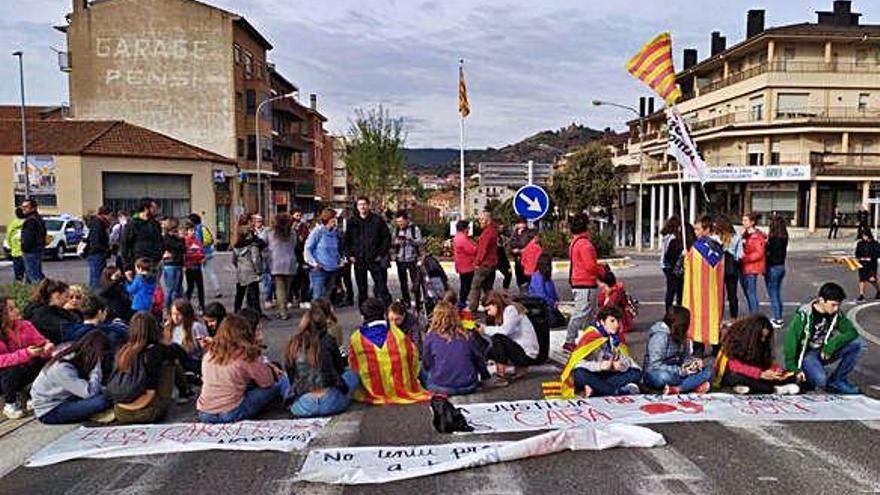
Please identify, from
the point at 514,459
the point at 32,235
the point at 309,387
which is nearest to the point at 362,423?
the point at 309,387

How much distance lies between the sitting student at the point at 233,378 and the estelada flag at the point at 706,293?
5.11 m

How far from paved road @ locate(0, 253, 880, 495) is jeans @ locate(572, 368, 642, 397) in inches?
41.9

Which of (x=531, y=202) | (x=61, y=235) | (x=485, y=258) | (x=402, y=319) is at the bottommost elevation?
(x=402, y=319)

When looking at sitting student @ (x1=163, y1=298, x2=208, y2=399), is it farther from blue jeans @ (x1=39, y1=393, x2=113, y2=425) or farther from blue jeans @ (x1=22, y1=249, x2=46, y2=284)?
blue jeans @ (x1=22, y1=249, x2=46, y2=284)

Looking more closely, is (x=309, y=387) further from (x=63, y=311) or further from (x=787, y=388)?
(x=787, y=388)

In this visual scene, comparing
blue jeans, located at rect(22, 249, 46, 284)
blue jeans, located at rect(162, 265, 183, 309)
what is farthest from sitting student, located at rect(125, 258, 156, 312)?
blue jeans, located at rect(22, 249, 46, 284)

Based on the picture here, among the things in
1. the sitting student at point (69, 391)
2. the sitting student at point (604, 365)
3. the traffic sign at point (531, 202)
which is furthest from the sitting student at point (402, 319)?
the traffic sign at point (531, 202)

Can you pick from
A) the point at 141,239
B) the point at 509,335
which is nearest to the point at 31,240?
the point at 141,239

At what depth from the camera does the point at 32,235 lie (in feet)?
49.3

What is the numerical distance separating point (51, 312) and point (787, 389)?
761cm

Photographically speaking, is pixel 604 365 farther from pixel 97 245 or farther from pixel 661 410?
pixel 97 245

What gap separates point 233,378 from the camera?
6.88 m

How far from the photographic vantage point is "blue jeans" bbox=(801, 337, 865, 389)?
782cm

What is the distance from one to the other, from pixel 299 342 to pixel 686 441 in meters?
3.58
